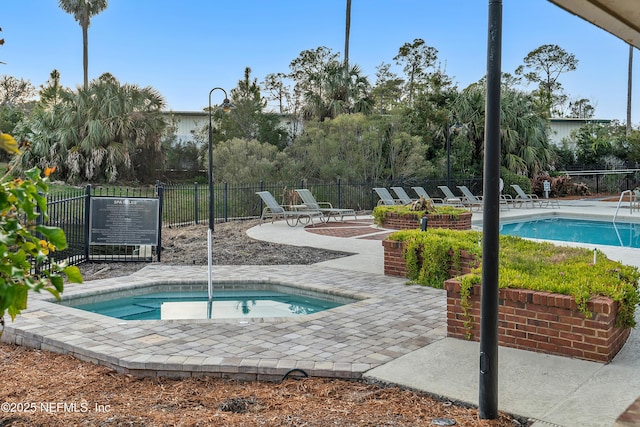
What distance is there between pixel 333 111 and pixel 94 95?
34.7 ft

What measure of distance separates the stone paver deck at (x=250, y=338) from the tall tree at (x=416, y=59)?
31.9 metres

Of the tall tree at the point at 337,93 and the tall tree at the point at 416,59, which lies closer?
the tall tree at the point at 337,93

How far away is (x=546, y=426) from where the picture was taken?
11.0ft

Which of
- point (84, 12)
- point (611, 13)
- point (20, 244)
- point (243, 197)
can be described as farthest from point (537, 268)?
point (84, 12)

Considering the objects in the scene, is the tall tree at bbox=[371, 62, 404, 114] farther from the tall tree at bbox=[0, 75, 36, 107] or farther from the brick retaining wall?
the brick retaining wall

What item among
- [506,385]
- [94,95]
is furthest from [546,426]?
[94,95]

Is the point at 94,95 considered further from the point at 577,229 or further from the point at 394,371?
the point at 394,371

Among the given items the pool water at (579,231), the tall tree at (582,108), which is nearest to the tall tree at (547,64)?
the tall tree at (582,108)

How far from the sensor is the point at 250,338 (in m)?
5.21

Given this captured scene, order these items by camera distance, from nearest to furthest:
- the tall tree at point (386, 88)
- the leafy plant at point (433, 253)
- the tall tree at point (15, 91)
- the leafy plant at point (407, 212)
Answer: the leafy plant at point (433, 253), the leafy plant at point (407, 212), the tall tree at point (386, 88), the tall tree at point (15, 91)

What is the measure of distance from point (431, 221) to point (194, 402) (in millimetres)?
10692

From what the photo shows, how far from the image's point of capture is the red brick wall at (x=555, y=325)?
446 centimetres

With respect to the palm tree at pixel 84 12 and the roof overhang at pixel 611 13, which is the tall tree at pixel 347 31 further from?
the roof overhang at pixel 611 13

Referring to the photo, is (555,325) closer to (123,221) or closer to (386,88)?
(123,221)
